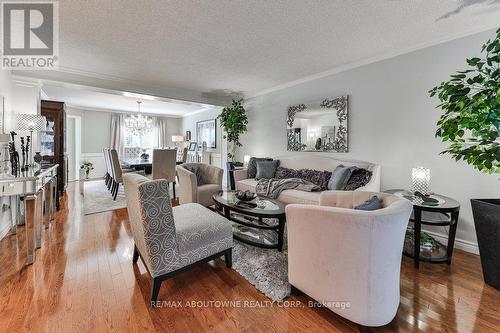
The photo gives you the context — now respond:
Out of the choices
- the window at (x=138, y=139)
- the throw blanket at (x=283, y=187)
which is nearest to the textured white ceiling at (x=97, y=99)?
the window at (x=138, y=139)

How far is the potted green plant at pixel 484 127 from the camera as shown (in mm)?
1474

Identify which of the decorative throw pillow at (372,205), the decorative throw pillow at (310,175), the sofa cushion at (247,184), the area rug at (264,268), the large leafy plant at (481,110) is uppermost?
the large leafy plant at (481,110)

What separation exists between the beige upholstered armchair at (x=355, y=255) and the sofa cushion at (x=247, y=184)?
2319mm

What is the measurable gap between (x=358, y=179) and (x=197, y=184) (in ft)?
8.14

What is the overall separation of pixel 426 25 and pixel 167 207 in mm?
3086

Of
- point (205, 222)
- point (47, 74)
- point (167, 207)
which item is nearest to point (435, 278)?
point (205, 222)

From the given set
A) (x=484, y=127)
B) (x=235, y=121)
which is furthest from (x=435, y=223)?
(x=235, y=121)

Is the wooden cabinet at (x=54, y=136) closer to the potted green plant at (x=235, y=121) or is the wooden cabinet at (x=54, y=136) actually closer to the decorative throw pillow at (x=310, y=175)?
the potted green plant at (x=235, y=121)

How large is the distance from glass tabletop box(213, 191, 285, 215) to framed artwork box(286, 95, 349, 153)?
1664 millimetres

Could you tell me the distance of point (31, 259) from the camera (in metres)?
2.10

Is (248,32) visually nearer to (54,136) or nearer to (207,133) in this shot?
(54,136)

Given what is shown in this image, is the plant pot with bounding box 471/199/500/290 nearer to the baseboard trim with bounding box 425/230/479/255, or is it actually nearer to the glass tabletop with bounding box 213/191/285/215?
the baseboard trim with bounding box 425/230/479/255

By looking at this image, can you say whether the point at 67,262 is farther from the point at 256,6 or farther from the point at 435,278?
the point at 435,278

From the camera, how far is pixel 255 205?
2.55 metres
